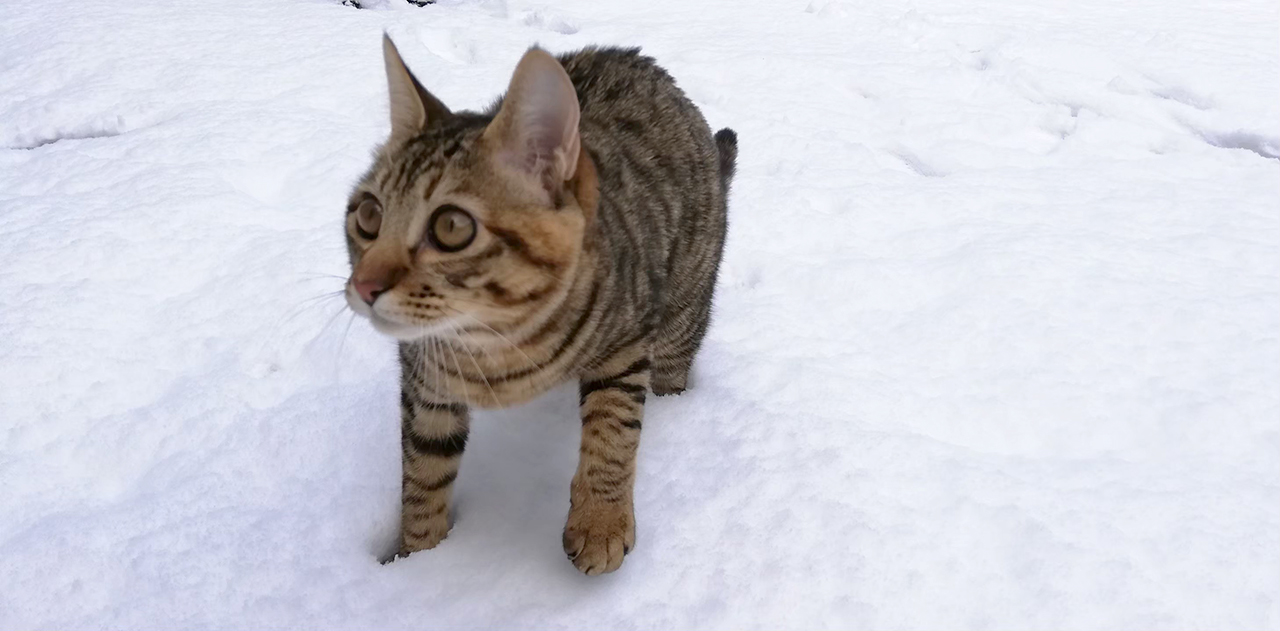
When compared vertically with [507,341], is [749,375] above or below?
below

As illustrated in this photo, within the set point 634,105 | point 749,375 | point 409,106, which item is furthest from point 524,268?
point 749,375

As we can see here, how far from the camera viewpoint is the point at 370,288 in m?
1.17

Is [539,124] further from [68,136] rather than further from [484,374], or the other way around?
[68,136]

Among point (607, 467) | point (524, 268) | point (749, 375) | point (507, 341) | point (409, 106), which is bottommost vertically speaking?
point (749, 375)

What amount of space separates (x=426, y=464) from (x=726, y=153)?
4.19 feet

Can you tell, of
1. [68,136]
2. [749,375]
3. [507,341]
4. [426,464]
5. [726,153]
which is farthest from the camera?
[68,136]

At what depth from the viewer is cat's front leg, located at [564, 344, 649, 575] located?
1451 mm

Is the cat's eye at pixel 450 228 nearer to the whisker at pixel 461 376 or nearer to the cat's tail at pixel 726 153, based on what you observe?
the whisker at pixel 461 376

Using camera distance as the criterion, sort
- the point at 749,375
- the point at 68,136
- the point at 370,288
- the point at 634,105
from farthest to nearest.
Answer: the point at 68,136, the point at 749,375, the point at 634,105, the point at 370,288

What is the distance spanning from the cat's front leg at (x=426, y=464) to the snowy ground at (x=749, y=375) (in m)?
0.06

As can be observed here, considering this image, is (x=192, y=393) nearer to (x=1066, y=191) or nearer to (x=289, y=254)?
(x=289, y=254)

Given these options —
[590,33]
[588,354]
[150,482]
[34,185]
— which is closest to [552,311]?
[588,354]

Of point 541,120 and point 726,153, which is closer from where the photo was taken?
point 541,120

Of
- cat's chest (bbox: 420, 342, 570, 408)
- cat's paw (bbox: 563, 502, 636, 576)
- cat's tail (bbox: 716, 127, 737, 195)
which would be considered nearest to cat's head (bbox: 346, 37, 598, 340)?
cat's chest (bbox: 420, 342, 570, 408)
